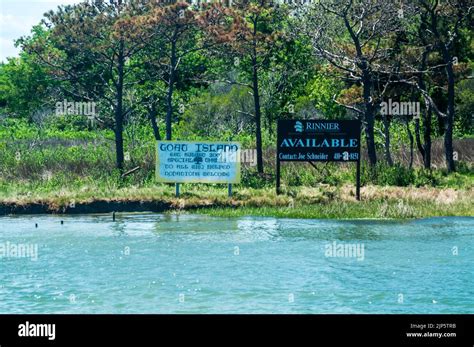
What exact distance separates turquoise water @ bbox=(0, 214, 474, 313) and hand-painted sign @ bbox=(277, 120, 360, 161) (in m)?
5.33

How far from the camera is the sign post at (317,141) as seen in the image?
3612 cm

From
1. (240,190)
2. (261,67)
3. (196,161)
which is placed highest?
(261,67)

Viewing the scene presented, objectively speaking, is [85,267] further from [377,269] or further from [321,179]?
[321,179]

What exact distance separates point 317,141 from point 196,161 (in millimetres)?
5093

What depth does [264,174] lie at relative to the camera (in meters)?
40.3

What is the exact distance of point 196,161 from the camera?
3684cm

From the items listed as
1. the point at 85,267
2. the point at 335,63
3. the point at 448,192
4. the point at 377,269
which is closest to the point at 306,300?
the point at 377,269

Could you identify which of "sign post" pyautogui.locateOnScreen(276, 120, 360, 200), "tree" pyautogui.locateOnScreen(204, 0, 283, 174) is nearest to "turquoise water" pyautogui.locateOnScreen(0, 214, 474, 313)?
"sign post" pyautogui.locateOnScreen(276, 120, 360, 200)
